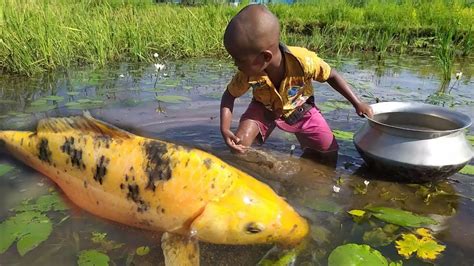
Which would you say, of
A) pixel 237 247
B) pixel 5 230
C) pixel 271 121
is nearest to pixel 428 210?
pixel 237 247

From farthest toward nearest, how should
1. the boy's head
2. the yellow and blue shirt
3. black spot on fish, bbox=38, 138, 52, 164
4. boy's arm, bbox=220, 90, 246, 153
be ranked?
the yellow and blue shirt
boy's arm, bbox=220, 90, 246, 153
the boy's head
black spot on fish, bbox=38, 138, 52, 164

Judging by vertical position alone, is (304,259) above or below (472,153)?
below

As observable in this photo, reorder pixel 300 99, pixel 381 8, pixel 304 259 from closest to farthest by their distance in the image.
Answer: pixel 304 259, pixel 300 99, pixel 381 8

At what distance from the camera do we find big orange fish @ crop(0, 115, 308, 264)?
1837 mm

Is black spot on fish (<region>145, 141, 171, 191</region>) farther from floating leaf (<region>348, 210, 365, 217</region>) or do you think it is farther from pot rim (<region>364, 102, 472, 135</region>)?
pot rim (<region>364, 102, 472, 135</region>)

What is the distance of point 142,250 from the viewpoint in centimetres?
195

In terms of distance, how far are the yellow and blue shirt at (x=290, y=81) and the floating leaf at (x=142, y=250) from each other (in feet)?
4.81

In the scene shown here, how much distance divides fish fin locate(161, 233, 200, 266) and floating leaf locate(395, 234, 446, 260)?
911mm

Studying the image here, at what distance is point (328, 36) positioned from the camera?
9.13 m

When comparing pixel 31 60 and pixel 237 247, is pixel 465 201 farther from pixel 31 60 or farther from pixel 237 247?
pixel 31 60

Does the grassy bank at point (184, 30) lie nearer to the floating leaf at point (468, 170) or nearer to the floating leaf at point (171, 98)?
the floating leaf at point (171, 98)

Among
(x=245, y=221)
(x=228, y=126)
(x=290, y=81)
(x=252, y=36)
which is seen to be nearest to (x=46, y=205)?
(x=245, y=221)

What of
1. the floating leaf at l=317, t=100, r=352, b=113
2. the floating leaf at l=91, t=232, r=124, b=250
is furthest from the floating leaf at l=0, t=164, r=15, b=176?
the floating leaf at l=317, t=100, r=352, b=113

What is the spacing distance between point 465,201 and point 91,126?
6.90ft
